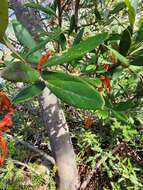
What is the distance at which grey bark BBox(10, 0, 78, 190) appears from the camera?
2.10 meters

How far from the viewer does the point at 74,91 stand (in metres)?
0.66

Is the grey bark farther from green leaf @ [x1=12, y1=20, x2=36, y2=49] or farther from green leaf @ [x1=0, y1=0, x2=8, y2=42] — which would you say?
green leaf @ [x1=0, y1=0, x2=8, y2=42]

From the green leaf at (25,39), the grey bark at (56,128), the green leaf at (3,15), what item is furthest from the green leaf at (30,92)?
the grey bark at (56,128)

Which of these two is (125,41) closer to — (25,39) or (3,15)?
(25,39)

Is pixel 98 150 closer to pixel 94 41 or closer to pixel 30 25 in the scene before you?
pixel 30 25

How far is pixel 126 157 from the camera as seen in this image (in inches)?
100.0

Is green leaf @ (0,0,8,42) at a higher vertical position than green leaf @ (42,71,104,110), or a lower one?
higher

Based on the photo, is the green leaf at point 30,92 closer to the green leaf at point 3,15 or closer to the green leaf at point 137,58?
the green leaf at point 3,15

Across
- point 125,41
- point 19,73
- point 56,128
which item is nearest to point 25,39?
point 125,41

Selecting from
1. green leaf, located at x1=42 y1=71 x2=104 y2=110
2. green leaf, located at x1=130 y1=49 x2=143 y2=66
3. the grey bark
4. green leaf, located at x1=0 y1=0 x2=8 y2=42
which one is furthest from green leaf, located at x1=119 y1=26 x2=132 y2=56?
the grey bark

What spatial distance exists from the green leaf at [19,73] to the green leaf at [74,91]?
33mm

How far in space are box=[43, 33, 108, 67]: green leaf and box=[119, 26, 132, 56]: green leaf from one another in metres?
0.29

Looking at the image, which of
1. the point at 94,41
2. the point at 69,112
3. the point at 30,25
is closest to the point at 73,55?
the point at 94,41

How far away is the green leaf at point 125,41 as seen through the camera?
102 centimetres
